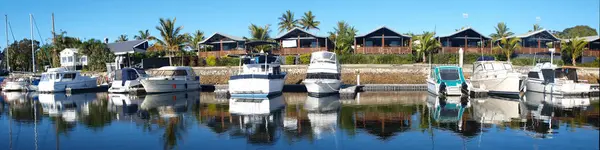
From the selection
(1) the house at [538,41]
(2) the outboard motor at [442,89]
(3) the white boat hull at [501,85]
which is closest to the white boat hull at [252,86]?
(2) the outboard motor at [442,89]

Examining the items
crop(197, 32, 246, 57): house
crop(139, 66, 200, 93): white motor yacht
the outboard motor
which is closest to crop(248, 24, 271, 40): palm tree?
crop(197, 32, 246, 57): house

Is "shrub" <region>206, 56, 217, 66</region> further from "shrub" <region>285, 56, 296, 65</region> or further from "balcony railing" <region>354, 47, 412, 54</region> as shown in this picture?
"balcony railing" <region>354, 47, 412, 54</region>

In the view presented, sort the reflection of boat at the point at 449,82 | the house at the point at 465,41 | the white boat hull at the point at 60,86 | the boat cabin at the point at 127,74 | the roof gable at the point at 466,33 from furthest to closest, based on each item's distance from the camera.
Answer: the roof gable at the point at 466,33
the house at the point at 465,41
the white boat hull at the point at 60,86
the boat cabin at the point at 127,74
the reflection of boat at the point at 449,82

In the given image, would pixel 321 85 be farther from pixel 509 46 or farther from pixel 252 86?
pixel 509 46

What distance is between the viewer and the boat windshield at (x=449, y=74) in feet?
103

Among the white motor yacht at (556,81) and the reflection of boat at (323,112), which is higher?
the white motor yacht at (556,81)

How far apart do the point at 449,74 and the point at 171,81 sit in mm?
20895

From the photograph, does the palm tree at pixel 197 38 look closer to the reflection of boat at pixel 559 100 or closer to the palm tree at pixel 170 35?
the palm tree at pixel 170 35

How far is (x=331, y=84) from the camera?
31.8 meters

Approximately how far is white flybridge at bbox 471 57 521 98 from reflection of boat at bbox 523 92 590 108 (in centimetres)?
114

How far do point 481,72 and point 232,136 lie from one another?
74.1 ft

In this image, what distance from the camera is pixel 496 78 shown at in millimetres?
30438

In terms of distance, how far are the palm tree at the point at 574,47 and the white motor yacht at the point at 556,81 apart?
20929 mm

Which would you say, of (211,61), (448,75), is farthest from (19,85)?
(448,75)
